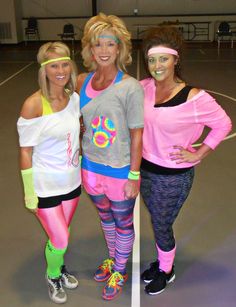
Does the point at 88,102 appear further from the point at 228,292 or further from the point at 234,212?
the point at 234,212

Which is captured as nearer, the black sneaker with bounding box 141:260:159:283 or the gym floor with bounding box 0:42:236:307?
the gym floor with bounding box 0:42:236:307

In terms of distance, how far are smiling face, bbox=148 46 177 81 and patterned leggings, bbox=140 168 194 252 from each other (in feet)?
2.01

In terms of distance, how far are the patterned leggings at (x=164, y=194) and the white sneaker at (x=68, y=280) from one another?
0.73m

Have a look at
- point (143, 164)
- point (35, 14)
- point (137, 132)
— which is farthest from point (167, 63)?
point (35, 14)

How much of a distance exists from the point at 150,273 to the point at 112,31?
5.70 ft

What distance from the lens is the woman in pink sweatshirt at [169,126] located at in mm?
2117

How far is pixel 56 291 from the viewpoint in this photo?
2.61 meters

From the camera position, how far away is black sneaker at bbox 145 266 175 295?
265 centimetres

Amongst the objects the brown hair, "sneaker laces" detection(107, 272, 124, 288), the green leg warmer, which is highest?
the brown hair

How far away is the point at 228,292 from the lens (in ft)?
8.74

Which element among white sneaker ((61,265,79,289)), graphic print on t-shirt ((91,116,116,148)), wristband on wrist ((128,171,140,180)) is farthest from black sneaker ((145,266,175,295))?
graphic print on t-shirt ((91,116,116,148))

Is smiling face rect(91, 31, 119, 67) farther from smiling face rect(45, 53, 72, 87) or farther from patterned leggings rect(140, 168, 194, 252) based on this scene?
patterned leggings rect(140, 168, 194, 252)

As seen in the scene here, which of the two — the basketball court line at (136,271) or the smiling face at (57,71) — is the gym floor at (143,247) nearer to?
the basketball court line at (136,271)

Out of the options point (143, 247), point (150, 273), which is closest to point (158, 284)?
point (150, 273)
